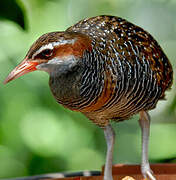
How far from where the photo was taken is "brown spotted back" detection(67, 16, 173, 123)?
5.32 feet

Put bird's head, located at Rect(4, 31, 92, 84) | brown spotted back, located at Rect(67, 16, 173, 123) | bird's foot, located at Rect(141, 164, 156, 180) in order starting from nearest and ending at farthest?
bird's head, located at Rect(4, 31, 92, 84) < brown spotted back, located at Rect(67, 16, 173, 123) < bird's foot, located at Rect(141, 164, 156, 180)

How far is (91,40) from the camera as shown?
1649mm

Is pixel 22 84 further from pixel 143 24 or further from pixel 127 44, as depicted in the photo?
pixel 127 44

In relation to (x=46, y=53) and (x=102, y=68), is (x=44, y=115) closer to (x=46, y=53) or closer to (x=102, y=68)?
(x=102, y=68)

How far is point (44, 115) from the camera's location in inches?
110

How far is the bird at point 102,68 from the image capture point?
58.0 inches

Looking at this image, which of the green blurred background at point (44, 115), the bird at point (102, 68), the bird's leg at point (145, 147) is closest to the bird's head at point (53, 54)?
the bird at point (102, 68)

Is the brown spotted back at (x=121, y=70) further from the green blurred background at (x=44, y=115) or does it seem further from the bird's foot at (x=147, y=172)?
the green blurred background at (x=44, y=115)

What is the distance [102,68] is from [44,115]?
1234 mm

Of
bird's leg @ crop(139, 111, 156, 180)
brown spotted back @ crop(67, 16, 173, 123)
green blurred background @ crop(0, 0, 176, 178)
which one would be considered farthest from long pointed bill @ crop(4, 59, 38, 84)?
green blurred background @ crop(0, 0, 176, 178)

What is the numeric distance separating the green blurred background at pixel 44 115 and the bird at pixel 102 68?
92cm

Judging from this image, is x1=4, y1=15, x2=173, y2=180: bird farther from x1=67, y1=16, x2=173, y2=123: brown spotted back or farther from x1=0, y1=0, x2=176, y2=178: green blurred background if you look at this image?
x1=0, y1=0, x2=176, y2=178: green blurred background

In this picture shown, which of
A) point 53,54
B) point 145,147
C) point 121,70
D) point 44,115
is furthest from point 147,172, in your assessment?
point 44,115

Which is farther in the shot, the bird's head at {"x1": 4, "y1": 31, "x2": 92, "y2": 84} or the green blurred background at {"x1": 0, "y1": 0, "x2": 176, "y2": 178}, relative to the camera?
the green blurred background at {"x1": 0, "y1": 0, "x2": 176, "y2": 178}
